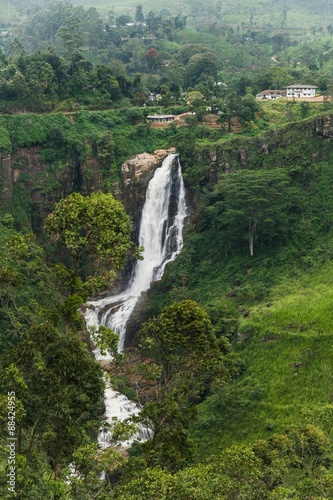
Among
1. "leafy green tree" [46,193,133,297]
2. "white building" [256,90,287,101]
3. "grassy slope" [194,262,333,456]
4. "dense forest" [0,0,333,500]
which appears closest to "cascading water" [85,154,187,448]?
"dense forest" [0,0,333,500]

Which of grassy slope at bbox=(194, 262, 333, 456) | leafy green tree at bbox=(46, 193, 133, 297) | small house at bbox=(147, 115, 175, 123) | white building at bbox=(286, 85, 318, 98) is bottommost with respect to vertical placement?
grassy slope at bbox=(194, 262, 333, 456)

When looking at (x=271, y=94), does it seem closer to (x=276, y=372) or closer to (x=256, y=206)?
(x=256, y=206)

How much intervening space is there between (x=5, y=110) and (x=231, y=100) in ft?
61.9

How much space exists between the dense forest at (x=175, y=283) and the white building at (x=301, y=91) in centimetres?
224

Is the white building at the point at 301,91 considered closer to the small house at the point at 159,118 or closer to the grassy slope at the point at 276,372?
the small house at the point at 159,118

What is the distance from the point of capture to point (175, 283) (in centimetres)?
4138

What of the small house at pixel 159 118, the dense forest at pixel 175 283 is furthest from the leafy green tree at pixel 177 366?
the small house at pixel 159 118

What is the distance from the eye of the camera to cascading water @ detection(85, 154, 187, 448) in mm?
41250

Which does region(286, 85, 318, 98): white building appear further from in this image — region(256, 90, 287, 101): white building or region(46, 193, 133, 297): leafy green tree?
region(46, 193, 133, 297): leafy green tree

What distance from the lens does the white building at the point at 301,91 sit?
61209 mm

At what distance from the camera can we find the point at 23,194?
47.5 metres

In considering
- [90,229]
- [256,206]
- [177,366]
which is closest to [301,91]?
[256,206]

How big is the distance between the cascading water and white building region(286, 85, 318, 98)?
63.8ft

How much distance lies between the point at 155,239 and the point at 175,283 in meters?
5.25
